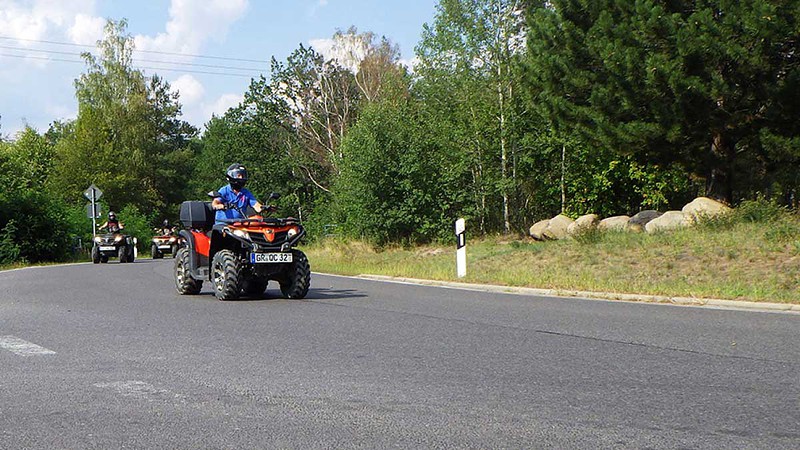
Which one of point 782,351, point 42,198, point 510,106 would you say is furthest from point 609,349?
point 42,198

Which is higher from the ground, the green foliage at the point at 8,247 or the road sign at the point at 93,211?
the road sign at the point at 93,211

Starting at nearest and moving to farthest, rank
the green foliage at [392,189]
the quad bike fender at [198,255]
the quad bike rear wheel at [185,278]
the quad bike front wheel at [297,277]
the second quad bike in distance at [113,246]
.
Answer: the quad bike front wheel at [297,277], the quad bike fender at [198,255], the quad bike rear wheel at [185,278], the second quad bike in distance at [113,246], the green foliage at [392,189]

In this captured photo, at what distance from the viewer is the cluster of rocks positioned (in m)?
23.0

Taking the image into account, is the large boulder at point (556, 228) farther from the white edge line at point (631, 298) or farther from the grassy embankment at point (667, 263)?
the white edge line at point (631, 298)

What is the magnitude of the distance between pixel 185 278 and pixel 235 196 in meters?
1.66

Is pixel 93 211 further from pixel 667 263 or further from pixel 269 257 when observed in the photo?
pixel 667 263

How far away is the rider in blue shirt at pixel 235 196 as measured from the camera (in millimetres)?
13609

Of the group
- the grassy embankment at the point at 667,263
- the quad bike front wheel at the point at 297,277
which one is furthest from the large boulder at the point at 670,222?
the quad bike front wheel at the point at 297,277

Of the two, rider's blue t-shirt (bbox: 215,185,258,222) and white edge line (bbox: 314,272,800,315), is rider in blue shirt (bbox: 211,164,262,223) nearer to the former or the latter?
rider's blue t-shirt (bbox: 215,185,258,222)

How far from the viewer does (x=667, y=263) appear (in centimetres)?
1652

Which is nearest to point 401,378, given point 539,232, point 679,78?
point 679,78

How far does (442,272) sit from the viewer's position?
1903 centimetres

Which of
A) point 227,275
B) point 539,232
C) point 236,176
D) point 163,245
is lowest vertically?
point 227,275

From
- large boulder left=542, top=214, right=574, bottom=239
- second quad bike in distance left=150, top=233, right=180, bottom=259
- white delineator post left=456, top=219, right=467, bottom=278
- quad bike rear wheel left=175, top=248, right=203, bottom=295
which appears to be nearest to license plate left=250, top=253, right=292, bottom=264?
quad bike rear wheel left=175, top=248, right=203, bottom=295
